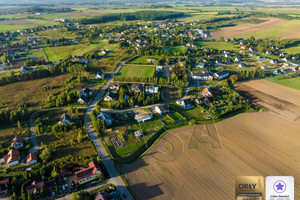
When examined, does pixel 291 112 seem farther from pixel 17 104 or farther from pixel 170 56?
pixel 17 104

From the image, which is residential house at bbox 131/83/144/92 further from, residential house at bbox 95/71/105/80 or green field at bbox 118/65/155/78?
residential house at bbox 95/71/105/80

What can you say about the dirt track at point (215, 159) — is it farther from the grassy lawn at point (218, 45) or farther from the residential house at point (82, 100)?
the grassy lawn at point (218, 45)

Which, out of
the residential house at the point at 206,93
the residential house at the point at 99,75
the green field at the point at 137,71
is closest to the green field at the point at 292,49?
the residential house at the point at 206,93

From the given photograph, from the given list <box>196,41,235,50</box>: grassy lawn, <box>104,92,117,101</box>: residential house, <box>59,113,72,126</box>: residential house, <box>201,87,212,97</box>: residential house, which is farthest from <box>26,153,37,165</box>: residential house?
<box>196,41,235,50</box>: grassy lawn

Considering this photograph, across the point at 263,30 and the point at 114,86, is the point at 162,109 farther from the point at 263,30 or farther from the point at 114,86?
the point at 263,30

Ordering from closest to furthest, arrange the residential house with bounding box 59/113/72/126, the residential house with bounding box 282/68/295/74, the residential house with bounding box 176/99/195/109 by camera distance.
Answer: the residential house with bounding box 59/113/72/126 < the residential house with bounding box 176/99/195/109 < the residential house with bounding box 282/68/295/74

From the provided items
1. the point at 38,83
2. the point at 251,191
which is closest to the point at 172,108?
the point at 251,191

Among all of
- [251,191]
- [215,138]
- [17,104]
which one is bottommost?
[215,138]
